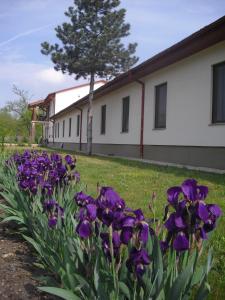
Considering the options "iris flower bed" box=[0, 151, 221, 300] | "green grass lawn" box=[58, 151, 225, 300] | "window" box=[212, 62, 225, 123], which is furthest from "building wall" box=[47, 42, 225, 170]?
"iris flower bed" box=[0, 151, 221, 300]

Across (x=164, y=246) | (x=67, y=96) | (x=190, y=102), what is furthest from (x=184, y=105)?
(x=67, y=96)

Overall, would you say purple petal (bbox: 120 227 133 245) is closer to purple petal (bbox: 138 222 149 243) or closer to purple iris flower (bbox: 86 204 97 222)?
purple petal (bbox: 138 222 149 243)

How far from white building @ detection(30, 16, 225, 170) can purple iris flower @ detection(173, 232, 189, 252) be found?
27.5ft

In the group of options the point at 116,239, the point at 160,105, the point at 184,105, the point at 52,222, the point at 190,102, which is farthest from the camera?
the point at 160,105

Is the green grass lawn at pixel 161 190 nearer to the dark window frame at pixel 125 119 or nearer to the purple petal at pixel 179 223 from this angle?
the purple petal at pixel 179 223

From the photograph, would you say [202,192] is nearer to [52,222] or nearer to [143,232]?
[143,232]

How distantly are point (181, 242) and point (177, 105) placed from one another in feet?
36.7

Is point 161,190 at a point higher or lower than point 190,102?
lower

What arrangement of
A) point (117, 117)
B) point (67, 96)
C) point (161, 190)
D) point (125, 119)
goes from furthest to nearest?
point (67, 96) < point (117, 117) < point (125, 119) < point (161, 190)

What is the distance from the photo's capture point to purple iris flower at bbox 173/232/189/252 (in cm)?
185

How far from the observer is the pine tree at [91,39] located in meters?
20.8

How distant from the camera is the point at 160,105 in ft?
47.2

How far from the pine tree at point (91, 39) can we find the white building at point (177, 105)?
223cm

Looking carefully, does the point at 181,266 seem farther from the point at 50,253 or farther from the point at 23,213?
the point at 23,213
